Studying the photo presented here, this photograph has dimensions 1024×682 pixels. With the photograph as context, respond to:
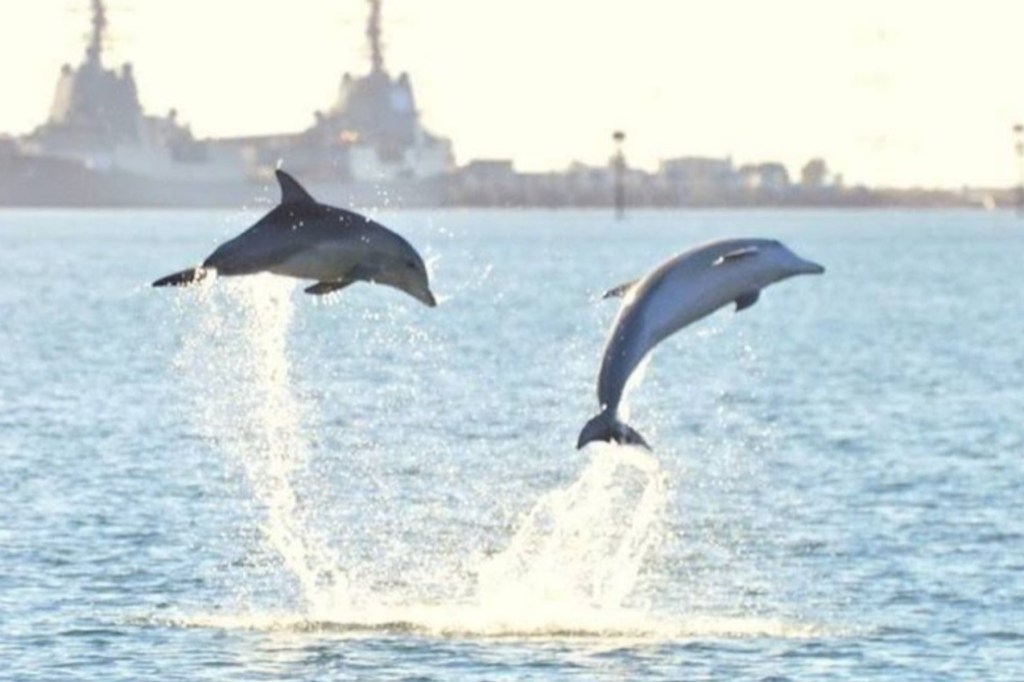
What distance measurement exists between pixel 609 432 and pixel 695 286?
1.44m

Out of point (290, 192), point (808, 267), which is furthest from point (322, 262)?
point (808, 267)

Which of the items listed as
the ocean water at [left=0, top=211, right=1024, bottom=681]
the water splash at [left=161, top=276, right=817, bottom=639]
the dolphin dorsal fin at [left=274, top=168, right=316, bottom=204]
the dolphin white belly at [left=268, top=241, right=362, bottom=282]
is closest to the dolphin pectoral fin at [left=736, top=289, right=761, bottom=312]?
the water splash at [left=161, top=276, right=817, bottom=639]

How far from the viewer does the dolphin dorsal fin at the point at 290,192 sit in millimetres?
25859

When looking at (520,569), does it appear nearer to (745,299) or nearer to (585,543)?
(585,543)

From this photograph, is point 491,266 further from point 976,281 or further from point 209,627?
point 209,627

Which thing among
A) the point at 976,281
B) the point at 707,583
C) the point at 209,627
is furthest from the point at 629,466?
the point at 976,281

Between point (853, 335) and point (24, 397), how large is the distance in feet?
134

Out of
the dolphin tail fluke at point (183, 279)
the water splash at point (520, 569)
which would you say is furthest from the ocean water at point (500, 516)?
the dolphin tail fluke at point (183, 279)

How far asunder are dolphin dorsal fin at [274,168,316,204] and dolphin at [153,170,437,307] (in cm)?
31

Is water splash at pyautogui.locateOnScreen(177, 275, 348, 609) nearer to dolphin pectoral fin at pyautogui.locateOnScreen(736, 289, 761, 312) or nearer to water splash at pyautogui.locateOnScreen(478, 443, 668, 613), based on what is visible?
water splash at pyautogui.locateOnScreen(478, 443, 668, 613)

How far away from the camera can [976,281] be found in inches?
6117

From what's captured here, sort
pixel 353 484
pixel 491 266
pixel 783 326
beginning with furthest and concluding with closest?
pixel 491 266
pixel 783 326
pixel 353 484

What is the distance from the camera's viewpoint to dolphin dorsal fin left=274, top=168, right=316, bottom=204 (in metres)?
25.9

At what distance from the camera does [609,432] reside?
85.3 ft
